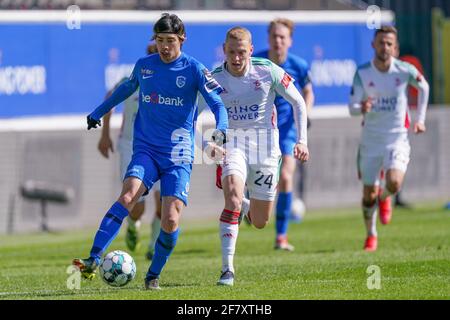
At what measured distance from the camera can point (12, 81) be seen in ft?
67.3

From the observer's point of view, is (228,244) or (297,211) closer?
(228,244)

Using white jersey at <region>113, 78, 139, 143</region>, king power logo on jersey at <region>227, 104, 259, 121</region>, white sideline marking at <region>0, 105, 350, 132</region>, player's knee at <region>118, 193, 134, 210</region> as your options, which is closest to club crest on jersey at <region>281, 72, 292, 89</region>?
king power logo on jersey at <region>227, 104, 259, 121</region>

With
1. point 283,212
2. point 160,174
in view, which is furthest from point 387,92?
point 160,174

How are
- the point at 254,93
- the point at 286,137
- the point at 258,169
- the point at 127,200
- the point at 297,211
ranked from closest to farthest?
1. the point at 127,200
2. the point at 254,93
3. the point at 258,169
4. the point at 286,137
5. the point at 297,211

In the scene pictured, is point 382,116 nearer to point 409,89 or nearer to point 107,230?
point 107,230

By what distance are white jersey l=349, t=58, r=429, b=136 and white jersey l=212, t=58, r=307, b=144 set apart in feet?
11.8

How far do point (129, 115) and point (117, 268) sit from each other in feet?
14.3

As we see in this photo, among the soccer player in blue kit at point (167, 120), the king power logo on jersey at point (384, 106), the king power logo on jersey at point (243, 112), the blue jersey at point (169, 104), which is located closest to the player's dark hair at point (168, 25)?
the soccer player in blue kit at point (167, 120)

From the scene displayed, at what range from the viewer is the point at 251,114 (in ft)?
39.4

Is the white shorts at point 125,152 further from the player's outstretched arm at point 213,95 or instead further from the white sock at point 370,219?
the player's outstretched arm at point 213,95

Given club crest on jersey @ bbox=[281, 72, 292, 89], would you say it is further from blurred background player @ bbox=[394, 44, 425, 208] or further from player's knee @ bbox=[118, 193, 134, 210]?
blurred background player @ bbox=[394, 44, 425, 208]

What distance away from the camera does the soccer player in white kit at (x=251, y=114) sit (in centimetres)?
1166

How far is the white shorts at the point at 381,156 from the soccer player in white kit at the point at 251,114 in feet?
11.2
